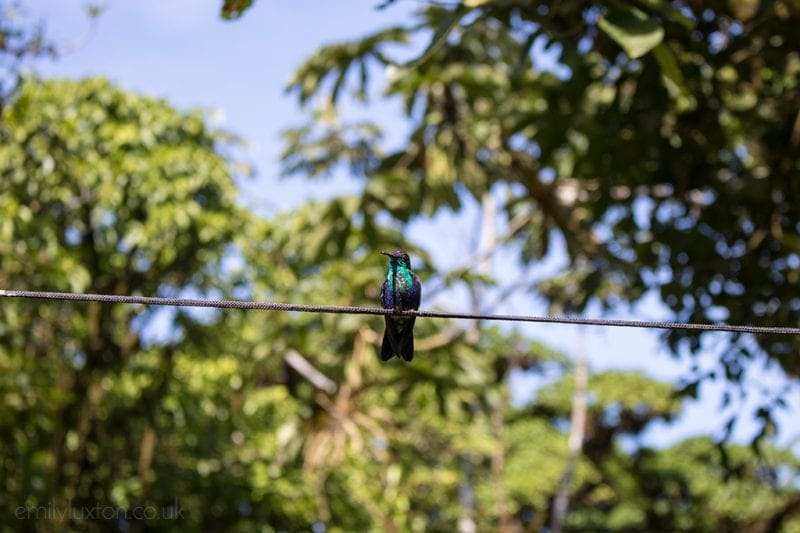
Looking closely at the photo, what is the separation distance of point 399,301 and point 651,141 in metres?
2.31

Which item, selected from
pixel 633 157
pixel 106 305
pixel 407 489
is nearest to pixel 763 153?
pixel 633 157

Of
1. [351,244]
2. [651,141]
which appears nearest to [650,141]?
[651,141]

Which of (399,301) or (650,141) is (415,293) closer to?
(399,301)

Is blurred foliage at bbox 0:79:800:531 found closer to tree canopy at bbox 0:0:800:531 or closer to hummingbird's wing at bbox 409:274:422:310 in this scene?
tree canopy at bbox 0:0:800:531

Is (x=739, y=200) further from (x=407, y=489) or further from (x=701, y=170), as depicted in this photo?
(x=407, y=489)

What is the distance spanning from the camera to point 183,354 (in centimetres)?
911

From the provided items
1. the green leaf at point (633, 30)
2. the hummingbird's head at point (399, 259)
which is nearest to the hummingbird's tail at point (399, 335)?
the hummingbird's head at point (399, 259)

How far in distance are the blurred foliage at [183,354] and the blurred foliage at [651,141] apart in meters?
0.73

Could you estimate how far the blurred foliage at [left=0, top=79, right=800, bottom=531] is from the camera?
6320 millimetres

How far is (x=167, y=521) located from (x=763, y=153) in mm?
5291

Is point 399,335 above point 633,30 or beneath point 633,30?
beneath

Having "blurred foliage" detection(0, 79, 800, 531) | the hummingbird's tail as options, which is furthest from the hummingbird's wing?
"blurred foliage" detection(0, 79, 800, 531)

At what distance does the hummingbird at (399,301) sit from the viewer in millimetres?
3094

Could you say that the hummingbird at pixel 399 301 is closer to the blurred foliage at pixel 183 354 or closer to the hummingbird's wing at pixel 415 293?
the hummingbird's wing at pixel 415 293
